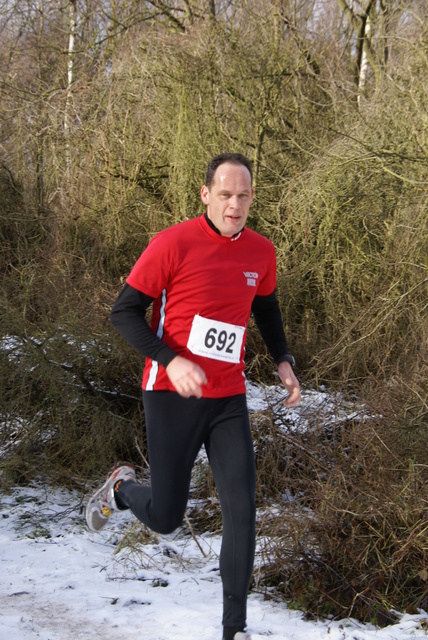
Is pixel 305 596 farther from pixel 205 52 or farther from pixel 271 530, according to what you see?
pixel 205 52

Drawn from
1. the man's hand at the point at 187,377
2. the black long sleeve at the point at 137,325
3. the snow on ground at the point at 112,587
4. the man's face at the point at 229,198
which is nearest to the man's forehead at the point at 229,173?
the man's face at the point at 229,198

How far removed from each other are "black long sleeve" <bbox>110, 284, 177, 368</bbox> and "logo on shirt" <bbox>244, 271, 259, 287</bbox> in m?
0.44

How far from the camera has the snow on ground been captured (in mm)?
3449

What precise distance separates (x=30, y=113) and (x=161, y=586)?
7351 millimetres

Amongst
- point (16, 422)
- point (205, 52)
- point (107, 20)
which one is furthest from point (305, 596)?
point (107, 20)

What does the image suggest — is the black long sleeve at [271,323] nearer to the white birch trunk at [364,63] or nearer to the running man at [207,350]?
the running man at [207,350]

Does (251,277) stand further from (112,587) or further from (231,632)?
(112,587)

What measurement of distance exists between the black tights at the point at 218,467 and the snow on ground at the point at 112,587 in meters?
0.59

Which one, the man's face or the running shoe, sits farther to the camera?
the running shoe

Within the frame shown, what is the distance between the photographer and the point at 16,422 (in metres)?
5.98

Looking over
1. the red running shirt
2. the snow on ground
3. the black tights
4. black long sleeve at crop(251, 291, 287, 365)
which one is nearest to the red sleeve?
the red running shirt

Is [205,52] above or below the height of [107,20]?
below

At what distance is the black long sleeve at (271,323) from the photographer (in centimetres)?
357

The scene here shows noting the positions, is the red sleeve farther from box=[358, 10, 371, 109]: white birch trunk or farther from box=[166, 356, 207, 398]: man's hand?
box=[358, 10, 371, 109]: white birch trunk
